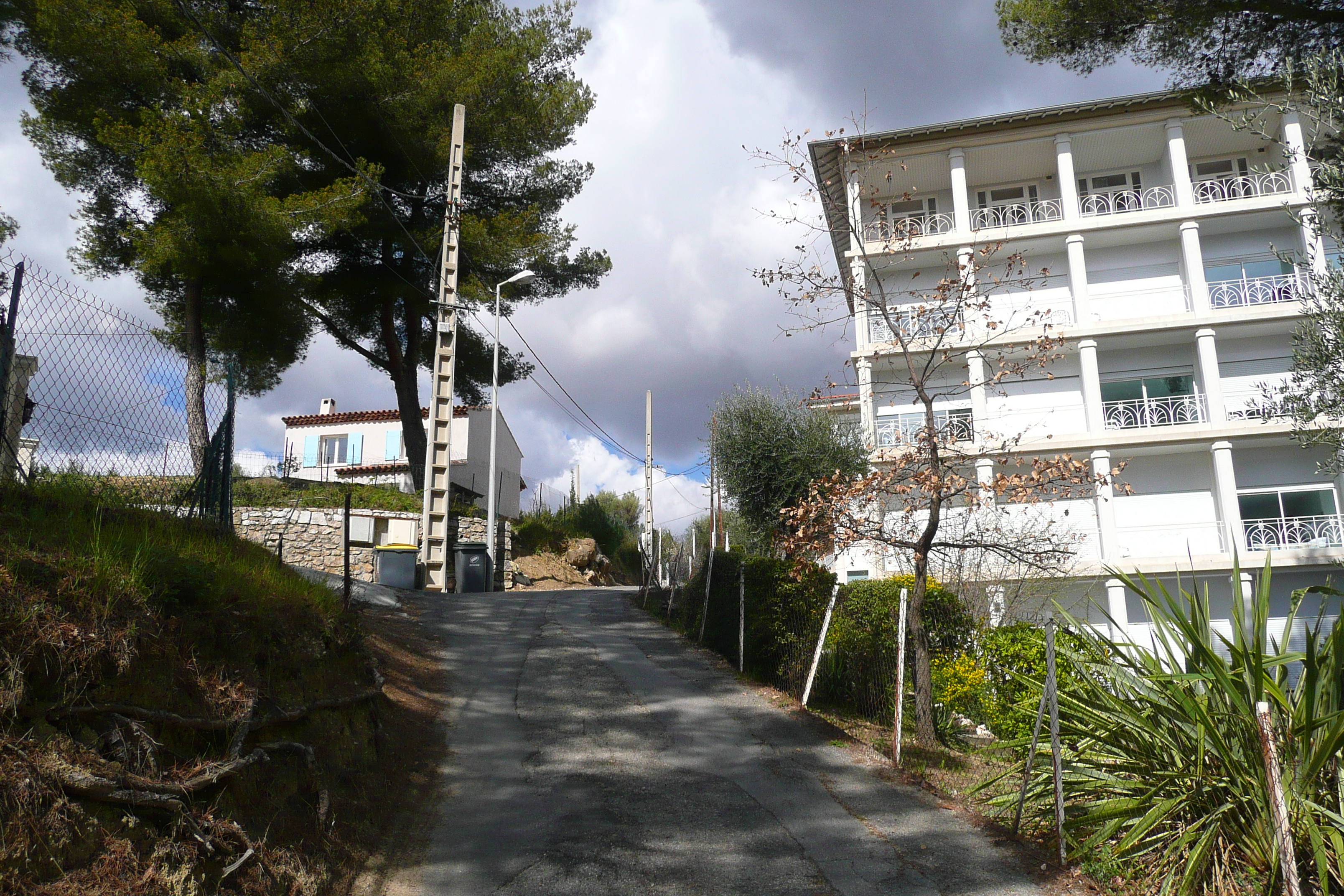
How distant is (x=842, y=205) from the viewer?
8.91m

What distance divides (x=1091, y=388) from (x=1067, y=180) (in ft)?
18.8

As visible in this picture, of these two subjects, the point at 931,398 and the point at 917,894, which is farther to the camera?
the point at 931,398

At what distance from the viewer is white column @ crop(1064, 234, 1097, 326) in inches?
893

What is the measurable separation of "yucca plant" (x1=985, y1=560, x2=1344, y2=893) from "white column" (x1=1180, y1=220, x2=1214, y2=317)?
1915cm

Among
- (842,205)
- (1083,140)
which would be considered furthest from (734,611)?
(1083,140)

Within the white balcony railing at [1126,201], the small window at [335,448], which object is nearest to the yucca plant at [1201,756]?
the white balcony railing at [1126,201]

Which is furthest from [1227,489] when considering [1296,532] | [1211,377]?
[1211,377]

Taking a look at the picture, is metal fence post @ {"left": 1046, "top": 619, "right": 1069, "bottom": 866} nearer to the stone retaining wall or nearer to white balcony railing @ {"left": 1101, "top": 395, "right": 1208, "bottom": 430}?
the stone retaining wall

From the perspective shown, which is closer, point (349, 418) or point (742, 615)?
point (742, 615)

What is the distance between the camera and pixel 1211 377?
856 inches

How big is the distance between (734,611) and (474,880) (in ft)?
24.1

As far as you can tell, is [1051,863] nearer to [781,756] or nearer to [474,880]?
[781,756]

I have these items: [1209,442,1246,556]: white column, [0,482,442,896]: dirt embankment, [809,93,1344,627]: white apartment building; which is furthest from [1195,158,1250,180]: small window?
[0,482,442,896]: dirt embankment

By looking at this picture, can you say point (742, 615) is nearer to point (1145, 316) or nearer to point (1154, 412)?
point (1154, 412)
